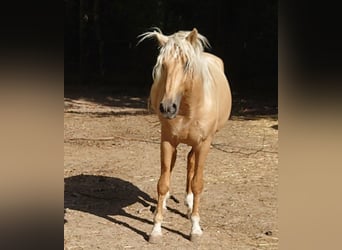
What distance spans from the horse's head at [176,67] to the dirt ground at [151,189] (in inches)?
39.2

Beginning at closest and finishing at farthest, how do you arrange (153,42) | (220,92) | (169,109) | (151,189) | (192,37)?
(169,109) < (192,37) < (220,92) < (151,189) < (153,42)

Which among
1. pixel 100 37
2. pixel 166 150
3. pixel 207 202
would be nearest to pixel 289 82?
pixel 166 150

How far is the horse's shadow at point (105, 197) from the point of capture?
414 cm

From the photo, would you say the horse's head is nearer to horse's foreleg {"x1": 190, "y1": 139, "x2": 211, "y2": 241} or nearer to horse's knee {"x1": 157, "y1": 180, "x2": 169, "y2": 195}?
horse's foreleg {"x1": 190, "y1": 139, "x2": 211, "y2": 241}

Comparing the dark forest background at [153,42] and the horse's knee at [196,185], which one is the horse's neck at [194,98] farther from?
the dark forest background at [153,42]

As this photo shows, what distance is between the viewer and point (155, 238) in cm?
354

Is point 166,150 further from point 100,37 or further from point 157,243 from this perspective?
point 100,37

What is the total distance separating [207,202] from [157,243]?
1021 millimetres

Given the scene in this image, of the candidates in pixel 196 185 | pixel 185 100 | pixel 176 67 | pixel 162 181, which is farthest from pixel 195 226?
pixel 176 67

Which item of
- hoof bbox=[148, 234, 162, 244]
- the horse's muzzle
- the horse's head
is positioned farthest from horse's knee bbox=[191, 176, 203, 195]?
the horse's muzzle

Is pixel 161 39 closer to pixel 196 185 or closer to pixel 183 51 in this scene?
pixel 183 51

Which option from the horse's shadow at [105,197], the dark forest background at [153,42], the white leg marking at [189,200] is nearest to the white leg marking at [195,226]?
the horse's shadow at [105,197]

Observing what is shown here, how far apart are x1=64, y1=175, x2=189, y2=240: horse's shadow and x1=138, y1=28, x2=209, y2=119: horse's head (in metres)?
1.17

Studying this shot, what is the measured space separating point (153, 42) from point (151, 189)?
32.2 ft
